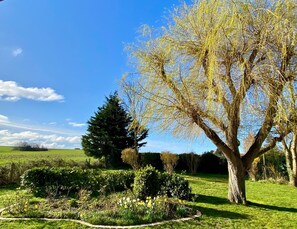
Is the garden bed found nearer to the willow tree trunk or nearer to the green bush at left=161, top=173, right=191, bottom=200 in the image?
the green bush at left=161, top=173, right=191, bottom=200

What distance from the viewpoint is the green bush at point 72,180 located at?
1098cm

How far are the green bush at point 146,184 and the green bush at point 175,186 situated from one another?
42 centimetres

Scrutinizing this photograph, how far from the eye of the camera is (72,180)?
11.4 meters

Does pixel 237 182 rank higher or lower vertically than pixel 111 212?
higher

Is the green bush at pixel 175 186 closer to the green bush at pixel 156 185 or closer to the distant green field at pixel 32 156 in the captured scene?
the green bush at pixel 156 185

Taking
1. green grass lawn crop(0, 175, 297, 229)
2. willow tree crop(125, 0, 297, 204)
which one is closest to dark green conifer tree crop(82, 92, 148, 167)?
green grass lawn crop(0, 175, 297, 229)

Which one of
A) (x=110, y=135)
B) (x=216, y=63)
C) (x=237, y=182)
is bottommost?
(x=237, y=182)

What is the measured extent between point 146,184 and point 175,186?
1224 millimetres

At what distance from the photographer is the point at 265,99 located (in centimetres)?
759

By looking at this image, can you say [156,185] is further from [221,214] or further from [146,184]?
[221,214]

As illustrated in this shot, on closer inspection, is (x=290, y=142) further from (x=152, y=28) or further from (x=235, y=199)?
(x=152, y=28)

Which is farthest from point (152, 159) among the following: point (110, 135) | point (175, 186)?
point (175, 186)

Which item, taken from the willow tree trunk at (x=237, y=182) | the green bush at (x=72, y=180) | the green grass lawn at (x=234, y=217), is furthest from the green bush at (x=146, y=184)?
the willow tree trunk at (x=237, y=182)

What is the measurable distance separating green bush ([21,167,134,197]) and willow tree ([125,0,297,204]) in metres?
3.39
